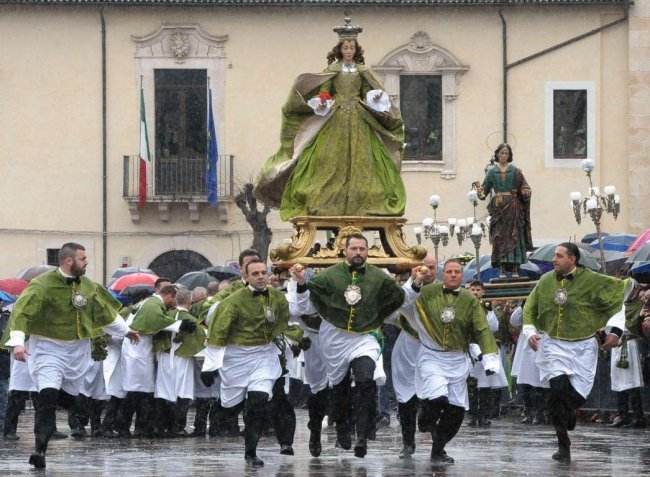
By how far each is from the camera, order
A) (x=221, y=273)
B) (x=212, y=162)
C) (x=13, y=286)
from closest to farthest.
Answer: (x=13, y=286), (x=221, y=273), (x=212, y=162)

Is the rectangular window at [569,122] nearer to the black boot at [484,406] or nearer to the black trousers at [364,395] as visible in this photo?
the black boot at [484,406]

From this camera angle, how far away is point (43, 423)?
1467 centimetres

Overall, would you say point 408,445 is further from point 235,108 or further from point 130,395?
point 235,108

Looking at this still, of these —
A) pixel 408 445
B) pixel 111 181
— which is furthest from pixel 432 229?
pixel 408 445

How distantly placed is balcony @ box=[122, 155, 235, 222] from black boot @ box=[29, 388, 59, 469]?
24.3 metres

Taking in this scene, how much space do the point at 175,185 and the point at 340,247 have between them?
21885mm

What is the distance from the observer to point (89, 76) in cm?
3906

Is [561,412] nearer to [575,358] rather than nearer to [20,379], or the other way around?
[575,358]

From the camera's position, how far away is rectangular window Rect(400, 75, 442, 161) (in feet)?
129

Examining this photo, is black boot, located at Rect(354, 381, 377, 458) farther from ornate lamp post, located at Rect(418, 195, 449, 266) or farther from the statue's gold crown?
ornate lamp post, located at Rect(418, 195, 449, 266)

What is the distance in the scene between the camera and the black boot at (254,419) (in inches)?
588

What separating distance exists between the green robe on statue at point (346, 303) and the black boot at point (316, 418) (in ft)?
2.98

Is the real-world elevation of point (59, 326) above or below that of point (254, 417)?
above

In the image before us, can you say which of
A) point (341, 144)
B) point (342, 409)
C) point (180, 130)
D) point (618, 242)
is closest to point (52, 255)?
point (180, 130)
